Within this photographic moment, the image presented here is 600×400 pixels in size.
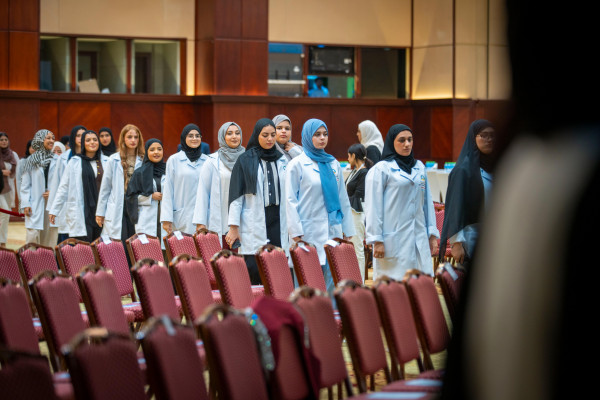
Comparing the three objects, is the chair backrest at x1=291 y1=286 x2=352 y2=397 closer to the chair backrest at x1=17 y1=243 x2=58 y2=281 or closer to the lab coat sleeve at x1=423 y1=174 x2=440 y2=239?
the chair backrest at x1=17 y1=243 x2=58 y2=281

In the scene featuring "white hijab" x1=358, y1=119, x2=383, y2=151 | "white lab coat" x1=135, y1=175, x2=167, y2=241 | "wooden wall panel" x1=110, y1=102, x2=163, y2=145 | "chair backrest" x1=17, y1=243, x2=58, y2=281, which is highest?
"wooden wall panel" x1=110, y1=102, x2=163, y2=145

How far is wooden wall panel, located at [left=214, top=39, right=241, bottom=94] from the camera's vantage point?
53.4 ft

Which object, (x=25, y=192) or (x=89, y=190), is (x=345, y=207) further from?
(x=25, y=192)

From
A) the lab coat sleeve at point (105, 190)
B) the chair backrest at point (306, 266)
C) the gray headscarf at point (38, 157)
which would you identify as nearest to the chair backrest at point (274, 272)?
the chair backrest at point (306, 266)

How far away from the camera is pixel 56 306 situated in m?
4.06

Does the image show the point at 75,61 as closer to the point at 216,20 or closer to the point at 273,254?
the point at 216,20

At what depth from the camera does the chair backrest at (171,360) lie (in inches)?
111

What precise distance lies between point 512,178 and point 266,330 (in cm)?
259

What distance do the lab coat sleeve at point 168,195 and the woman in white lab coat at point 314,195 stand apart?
74.7 inches

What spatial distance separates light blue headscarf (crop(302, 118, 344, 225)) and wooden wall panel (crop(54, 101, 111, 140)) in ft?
35.3

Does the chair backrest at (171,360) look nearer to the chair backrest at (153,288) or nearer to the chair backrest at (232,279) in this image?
the chair backrest at (153,288)

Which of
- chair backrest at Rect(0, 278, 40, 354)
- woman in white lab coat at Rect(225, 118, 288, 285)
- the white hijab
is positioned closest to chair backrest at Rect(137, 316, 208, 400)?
chair backrest at Rect(0, 278, 40, 354)

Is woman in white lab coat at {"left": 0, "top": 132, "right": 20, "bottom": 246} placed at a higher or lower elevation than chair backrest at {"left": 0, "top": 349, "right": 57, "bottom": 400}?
higher

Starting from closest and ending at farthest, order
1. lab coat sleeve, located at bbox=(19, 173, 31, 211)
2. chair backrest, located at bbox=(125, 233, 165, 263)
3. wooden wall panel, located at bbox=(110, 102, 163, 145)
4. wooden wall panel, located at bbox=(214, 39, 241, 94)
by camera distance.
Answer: chair backrest, located at bbox=(125, 233, 165, 263) → lab coat sleeve, located at bbox=(19, 173, 31, 211) → wooden wall panel, located at bbox=(214, 39, 241, 94) → wooden wall panel, located at bbox=(110, 102, 163, 145)
